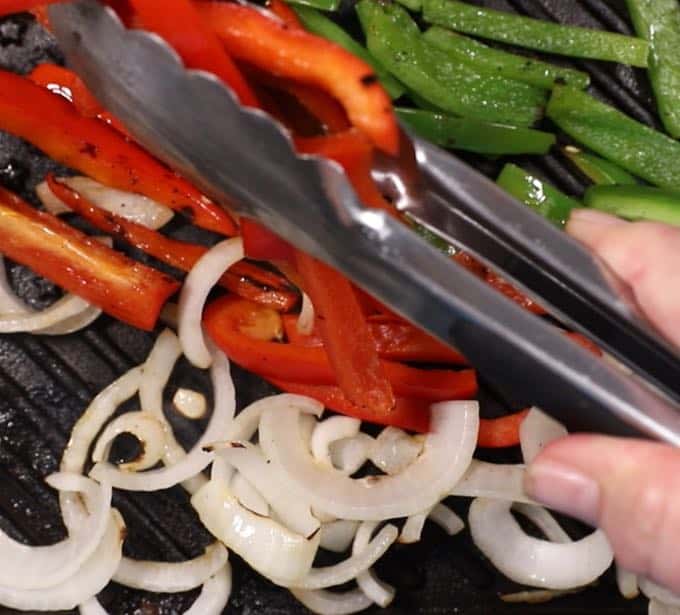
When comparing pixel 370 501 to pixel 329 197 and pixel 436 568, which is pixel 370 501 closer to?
pixel 436 568

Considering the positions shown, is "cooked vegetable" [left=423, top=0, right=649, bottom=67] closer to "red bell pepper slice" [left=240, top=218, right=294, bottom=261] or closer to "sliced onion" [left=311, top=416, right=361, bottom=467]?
"red bell pepper slice" [left=240, top=218, right=294, bottom=261]

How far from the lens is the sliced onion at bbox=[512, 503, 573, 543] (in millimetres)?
2023

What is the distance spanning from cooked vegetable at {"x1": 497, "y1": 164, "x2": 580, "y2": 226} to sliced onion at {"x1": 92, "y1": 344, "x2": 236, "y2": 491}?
705 millimetres

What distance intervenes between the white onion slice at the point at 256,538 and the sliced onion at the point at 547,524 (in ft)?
1.60

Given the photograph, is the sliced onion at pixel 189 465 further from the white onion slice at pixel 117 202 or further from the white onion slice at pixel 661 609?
the white onion slice at pixel 661 609

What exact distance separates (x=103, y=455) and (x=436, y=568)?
75cm

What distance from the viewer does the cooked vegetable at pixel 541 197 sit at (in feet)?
6.28

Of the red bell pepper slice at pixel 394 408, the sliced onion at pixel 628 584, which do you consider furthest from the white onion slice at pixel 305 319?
the sliced onion at pixel 628 584

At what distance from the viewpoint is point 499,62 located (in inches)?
77.7

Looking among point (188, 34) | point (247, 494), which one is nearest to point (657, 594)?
point (247, 494)

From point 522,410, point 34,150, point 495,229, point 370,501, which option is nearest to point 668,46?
point 522,410

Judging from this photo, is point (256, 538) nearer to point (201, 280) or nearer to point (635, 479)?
point (201, 280)

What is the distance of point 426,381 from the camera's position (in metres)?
1.90

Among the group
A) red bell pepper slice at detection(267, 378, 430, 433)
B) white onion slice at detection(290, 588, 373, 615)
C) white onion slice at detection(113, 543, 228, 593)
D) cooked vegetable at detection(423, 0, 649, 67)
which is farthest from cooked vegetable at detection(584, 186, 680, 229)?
white onion slice at detection(113, 543, 228, 593)
